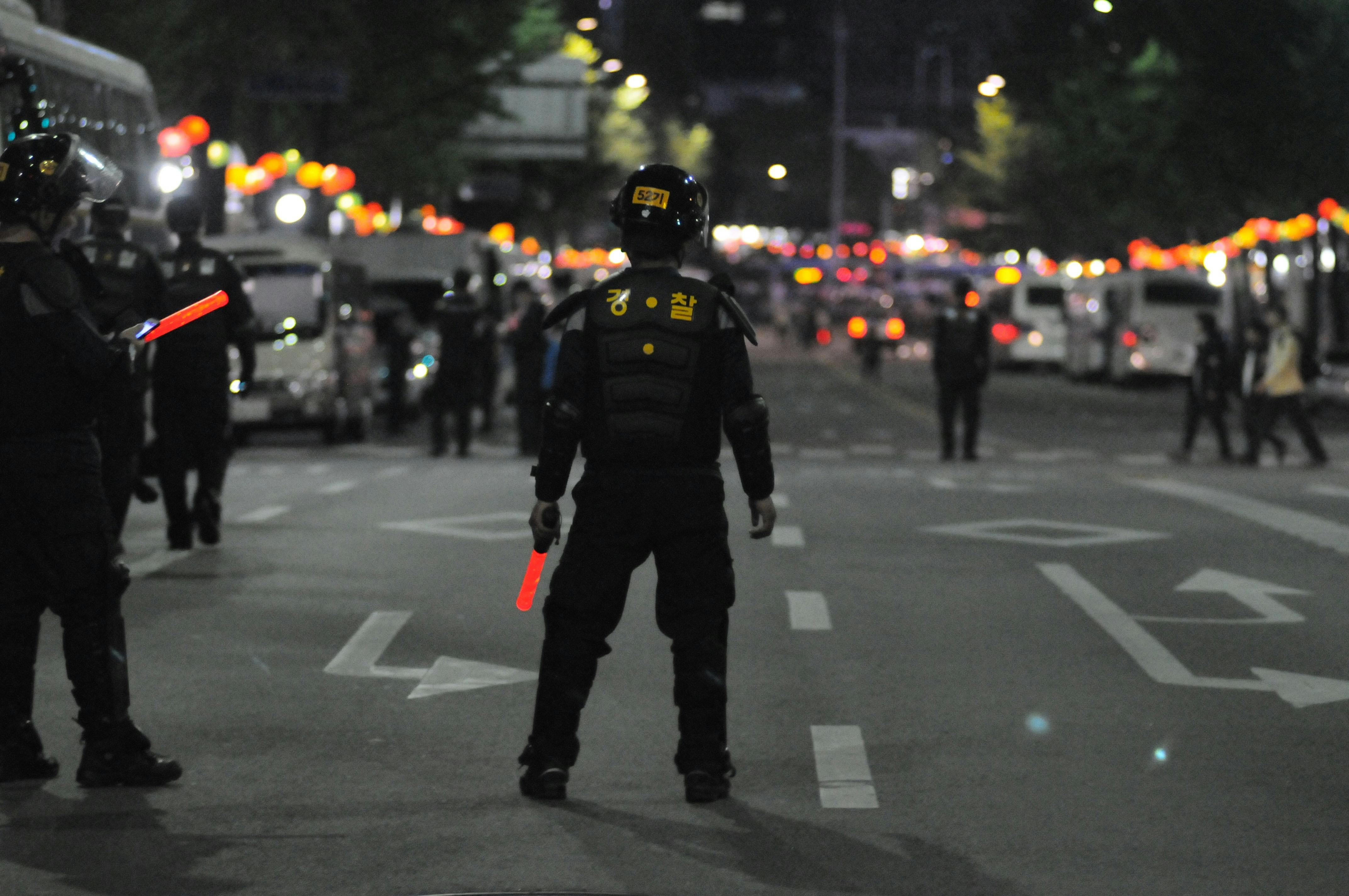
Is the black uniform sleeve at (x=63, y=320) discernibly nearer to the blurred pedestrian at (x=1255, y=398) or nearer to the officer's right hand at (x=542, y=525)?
the officer's right hand at (x=542, y=525)

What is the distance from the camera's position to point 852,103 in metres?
196

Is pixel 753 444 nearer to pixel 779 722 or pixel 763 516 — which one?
pixel 763 516

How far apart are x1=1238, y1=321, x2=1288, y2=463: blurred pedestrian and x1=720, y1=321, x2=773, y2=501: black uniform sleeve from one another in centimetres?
1930

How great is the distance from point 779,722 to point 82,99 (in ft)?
38.7

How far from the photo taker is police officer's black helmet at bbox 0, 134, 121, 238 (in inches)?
268

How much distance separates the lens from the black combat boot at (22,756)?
6832 mm

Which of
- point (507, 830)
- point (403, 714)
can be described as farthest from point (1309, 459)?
point (507, 830)

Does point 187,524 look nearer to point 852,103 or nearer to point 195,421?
point 195,421

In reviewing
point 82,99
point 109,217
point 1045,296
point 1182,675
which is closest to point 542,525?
point 1182,675

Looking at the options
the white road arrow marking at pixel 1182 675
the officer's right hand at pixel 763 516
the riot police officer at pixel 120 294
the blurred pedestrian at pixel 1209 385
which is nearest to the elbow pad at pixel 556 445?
the officer's right hand at pixel 763 516

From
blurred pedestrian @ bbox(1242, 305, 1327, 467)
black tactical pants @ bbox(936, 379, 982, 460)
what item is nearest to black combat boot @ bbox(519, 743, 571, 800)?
black tactical pants @ bbox(936, 379, 982, 460)

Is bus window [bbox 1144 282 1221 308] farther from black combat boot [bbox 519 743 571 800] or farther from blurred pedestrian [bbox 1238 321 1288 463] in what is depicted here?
black combat boot [bbox 519 743 571 800]

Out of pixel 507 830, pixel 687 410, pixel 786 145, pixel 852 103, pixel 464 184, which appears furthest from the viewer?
pixel 852 103

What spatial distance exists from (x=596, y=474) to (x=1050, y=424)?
29536 millimetres
